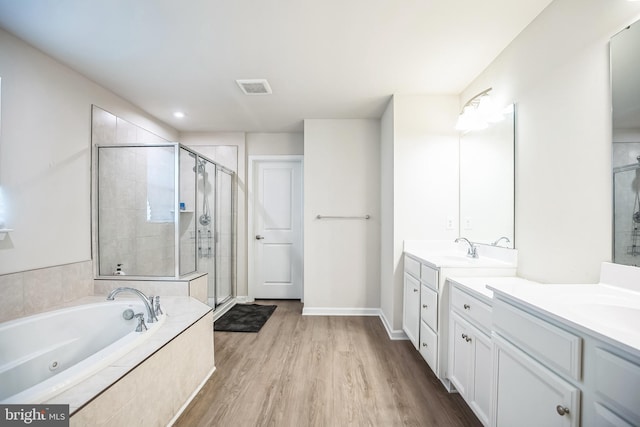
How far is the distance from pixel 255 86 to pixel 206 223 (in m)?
1.67

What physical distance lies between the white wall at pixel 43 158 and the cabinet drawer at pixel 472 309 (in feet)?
9.66

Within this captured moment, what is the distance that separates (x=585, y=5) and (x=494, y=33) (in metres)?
0.49

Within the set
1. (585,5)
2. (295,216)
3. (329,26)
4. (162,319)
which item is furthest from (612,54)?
(295,216)

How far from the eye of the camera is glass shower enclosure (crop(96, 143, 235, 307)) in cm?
245

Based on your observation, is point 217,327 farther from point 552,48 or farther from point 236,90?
point 552,48

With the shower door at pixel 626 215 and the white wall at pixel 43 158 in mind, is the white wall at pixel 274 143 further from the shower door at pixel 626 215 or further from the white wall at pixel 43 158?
the shower door at pixel 626 215

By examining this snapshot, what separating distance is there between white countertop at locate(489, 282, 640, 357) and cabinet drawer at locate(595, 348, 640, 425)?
0.07m

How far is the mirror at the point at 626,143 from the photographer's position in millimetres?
1128

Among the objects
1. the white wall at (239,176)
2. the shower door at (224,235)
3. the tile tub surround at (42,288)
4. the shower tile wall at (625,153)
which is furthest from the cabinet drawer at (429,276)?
the tile tub surround at (42,288)

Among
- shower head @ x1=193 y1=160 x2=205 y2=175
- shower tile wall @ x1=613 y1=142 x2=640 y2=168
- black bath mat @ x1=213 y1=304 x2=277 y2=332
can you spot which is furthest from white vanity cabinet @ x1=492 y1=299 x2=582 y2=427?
shower head @ x1=193 y1=160 x2=205 y2=175

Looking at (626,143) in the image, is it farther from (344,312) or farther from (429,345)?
Answer: (344,312)

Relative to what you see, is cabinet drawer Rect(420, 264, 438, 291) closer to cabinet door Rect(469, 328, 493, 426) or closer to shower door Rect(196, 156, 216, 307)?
cabinet door Rect(469, 328, 493, 426)

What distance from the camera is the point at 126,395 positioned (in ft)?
3.96

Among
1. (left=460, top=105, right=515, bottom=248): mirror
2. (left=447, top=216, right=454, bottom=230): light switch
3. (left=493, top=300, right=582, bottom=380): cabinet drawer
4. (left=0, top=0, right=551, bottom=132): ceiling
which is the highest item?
(left=0, top=0, right=551, bottom=132): ceiling
